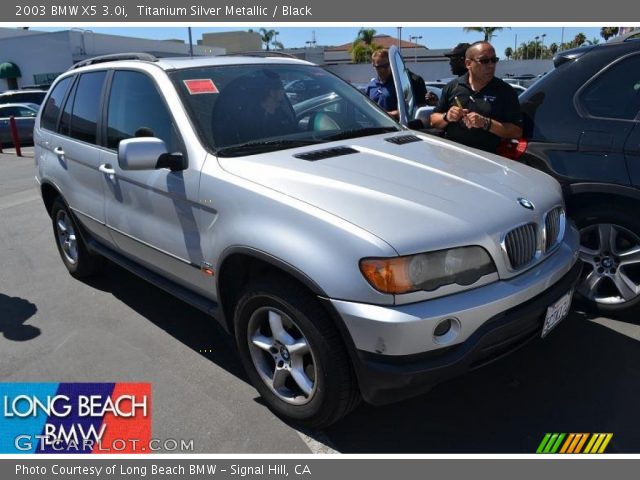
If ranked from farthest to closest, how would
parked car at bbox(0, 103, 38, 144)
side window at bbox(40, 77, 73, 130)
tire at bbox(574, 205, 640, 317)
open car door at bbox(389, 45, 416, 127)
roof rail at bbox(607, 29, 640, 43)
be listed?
parked car at bbox(0, 103, 38, 144) → side window at bbox(40, 77, 73, 130) → open car door at bbox(389, 45, 416, 127) → roof rail at bbox(607, 29, 640, 43) → tire at bbox(574, 205, 640, 317)

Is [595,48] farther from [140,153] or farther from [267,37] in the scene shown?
[267,37]

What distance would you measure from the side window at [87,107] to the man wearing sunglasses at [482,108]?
8.72 ft

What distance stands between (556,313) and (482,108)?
1.97 meters

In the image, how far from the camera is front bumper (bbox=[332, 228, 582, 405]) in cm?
224

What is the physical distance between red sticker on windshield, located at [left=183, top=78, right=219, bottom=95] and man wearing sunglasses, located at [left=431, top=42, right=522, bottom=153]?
1.83 metres

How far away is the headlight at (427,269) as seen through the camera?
2252mm

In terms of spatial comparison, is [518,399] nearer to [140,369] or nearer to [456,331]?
[456,331]

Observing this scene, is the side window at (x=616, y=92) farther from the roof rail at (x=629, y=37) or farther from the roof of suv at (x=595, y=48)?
the roof rail at (x=629, y=37)

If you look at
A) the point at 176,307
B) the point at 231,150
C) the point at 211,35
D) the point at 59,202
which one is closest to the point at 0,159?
the point at 59,202

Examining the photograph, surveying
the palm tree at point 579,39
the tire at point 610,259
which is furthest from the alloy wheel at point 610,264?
the palm tree at point 579,39

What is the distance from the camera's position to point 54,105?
4.89m

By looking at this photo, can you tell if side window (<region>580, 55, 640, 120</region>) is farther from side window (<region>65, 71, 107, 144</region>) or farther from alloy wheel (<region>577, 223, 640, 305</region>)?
side window (<region>65, 71, 107, 144</region>)

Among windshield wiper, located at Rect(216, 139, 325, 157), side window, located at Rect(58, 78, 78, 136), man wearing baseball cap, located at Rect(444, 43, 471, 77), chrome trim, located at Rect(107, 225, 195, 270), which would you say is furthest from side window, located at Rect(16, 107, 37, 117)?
windshield wiper, located at Rect(216, 139, 325, 157)

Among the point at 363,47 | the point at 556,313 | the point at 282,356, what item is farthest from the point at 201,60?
the point at 363,47
